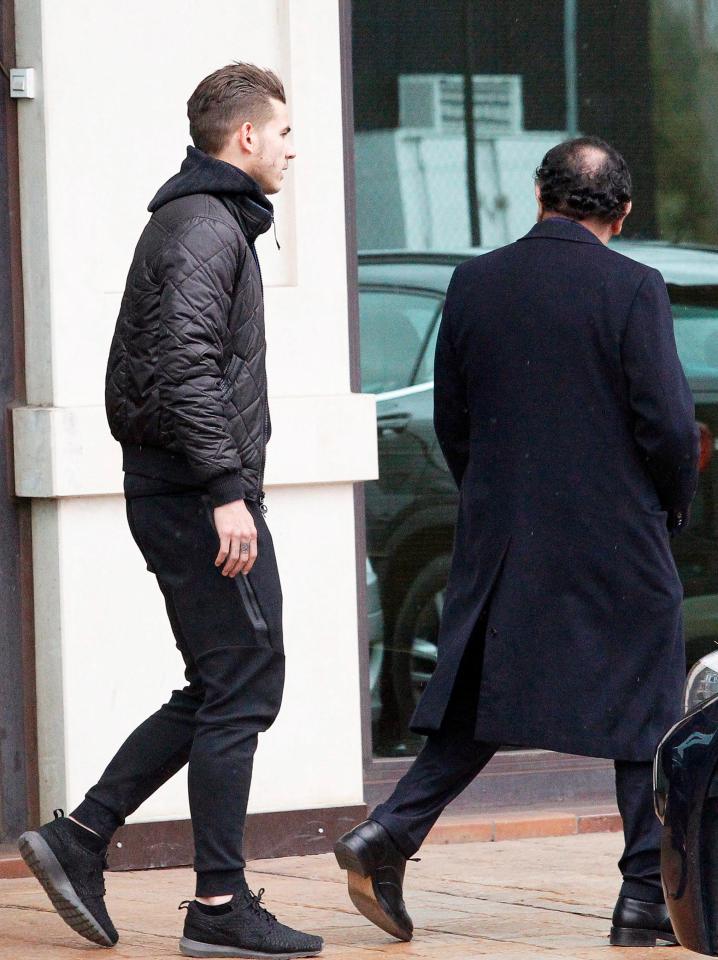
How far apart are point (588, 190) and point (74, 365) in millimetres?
1817

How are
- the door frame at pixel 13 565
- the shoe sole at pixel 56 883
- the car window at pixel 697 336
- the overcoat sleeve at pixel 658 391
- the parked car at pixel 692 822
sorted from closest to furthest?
the parked car at pixel 692 822 → the overcoat sleeve at pixel 658 391 → the shoe sole at pixel 56 883 → the door frame at pixel 13 565 → the car window at pixel 697 336

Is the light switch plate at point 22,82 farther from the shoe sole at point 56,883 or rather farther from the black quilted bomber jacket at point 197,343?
the shoe sole at point 56,883

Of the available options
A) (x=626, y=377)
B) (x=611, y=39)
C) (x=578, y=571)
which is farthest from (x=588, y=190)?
(x=611, y=39)

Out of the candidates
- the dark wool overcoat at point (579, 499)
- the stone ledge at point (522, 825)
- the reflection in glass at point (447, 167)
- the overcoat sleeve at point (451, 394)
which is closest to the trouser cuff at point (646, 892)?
the dark wool overcoat at point (579, 499)

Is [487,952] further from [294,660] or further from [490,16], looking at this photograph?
[490,16]

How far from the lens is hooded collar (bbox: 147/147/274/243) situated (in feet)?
15.2

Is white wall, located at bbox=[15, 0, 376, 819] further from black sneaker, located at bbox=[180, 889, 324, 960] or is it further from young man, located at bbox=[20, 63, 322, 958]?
black sneaker, located at bbox=[180, 889, 324, 960]

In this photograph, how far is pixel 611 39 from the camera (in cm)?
683

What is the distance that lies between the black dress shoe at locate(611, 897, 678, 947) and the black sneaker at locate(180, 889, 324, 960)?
74cm

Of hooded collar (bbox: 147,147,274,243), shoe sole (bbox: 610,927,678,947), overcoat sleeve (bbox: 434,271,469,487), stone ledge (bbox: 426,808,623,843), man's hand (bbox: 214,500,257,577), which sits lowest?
stone ledge (bbox: 426,808,623,843)

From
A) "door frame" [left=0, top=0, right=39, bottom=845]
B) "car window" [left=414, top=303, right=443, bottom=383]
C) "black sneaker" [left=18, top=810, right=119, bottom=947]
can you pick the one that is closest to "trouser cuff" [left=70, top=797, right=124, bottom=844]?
"black sneaker" [left=18, top=810, right=119, bottom=947]

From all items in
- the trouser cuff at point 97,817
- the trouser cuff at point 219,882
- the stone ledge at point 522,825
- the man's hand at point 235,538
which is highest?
the man's hand at point 235,538

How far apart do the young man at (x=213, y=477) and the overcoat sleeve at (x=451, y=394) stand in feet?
1.72

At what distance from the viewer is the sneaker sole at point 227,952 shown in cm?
458
